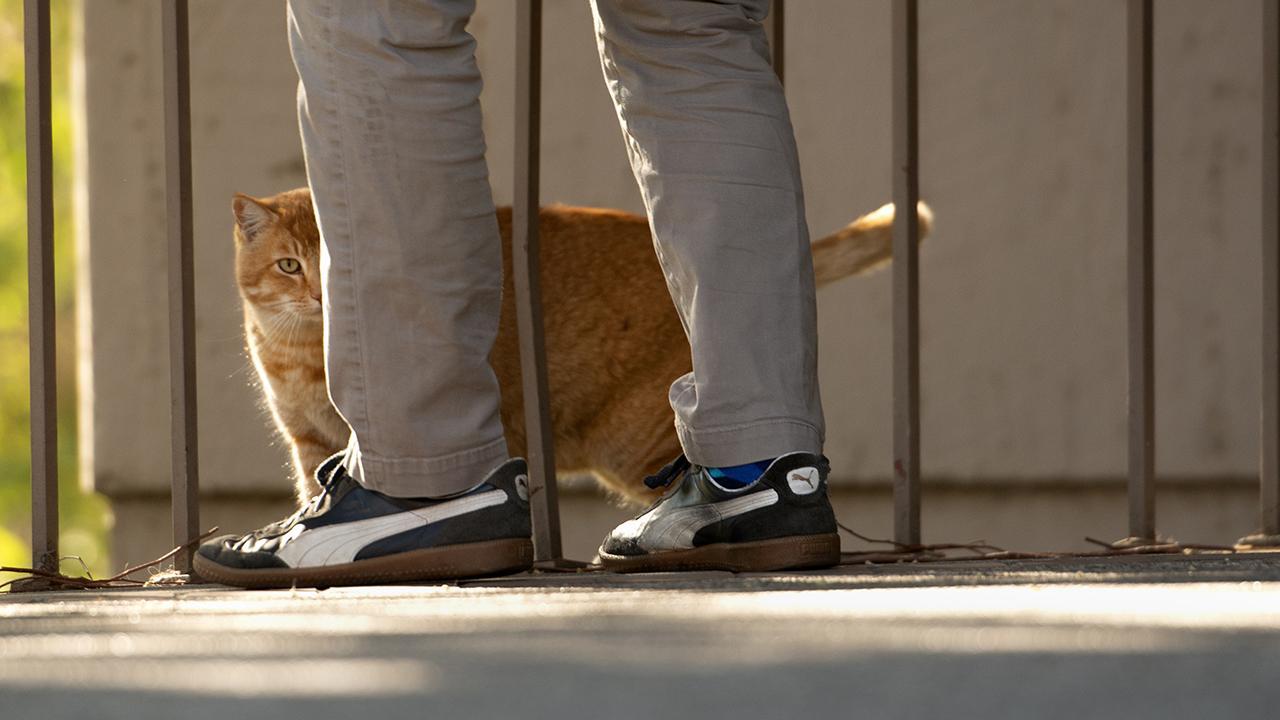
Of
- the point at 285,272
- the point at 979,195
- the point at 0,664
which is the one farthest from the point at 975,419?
the point at 0,664

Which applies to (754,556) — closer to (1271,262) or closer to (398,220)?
(398,220)

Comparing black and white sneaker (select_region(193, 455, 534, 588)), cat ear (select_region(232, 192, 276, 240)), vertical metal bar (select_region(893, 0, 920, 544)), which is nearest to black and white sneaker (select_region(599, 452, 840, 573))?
black and white sneaker (select_region(193, 455, 534, 588))

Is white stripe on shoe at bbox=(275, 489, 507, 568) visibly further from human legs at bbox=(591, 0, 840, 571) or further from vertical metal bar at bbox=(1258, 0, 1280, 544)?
vertical metal bar at bbox=(1258, 0, 1280, 544)

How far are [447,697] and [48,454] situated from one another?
4.75ft

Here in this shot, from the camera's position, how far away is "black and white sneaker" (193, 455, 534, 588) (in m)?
1.63

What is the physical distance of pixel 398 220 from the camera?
1.58 m

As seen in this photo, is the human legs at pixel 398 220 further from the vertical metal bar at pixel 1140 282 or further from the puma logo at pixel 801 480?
the vertical metal bar at pixel 1140 282

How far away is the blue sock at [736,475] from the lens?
5.53 ft

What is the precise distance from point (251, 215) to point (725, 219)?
1609 mm

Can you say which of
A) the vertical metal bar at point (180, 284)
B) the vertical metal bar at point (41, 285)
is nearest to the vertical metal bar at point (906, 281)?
the vertical metal bar at point (180, 284)

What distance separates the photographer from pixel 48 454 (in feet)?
6.45

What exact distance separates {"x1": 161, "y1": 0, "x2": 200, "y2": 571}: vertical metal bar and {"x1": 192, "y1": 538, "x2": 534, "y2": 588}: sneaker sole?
1.11 feet

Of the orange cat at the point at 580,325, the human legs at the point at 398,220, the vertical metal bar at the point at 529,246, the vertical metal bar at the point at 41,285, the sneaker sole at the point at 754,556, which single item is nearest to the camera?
the human legs at the point at 398,220

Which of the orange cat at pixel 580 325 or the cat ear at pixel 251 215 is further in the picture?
the cat ear at pixel 251 215
